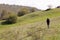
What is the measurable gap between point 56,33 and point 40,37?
2.89 meters

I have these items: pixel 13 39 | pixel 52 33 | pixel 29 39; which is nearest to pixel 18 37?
pixel 13 39

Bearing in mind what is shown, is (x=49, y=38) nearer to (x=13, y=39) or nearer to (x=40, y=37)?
(x=40, y=37)

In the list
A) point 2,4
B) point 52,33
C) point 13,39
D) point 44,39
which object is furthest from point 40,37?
A: point 2,4

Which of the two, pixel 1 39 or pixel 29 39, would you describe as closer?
pixel 29 39

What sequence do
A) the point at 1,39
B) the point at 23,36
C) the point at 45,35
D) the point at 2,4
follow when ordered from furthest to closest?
the point at 2,4, the point at 1,39, the point at 23,36, the point at 45,35

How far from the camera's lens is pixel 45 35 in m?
27.0

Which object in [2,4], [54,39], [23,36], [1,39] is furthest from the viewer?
[2,4]

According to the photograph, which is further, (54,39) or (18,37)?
(18,37)

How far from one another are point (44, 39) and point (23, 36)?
461cm

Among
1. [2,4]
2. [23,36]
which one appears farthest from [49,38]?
[2,4]

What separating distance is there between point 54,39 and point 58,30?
4.37 m

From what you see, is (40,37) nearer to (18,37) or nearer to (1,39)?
(18,37)

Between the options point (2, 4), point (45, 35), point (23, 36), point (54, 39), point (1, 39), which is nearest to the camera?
point (54, 39)

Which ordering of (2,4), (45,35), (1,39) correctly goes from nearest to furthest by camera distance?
(45,35), (1,39), (2,4)
